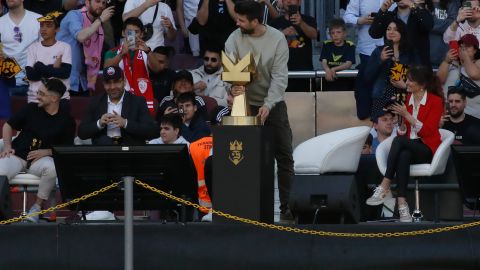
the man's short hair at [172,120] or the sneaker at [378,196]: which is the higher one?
the man's short hair at [172,120]

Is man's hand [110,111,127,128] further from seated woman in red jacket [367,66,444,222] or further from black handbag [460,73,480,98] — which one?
black handbag [460,73,480,98]

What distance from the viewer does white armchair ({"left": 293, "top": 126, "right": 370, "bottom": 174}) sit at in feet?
58.0

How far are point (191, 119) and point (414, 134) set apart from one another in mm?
3079

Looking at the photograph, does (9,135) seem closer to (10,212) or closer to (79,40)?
(10,212)

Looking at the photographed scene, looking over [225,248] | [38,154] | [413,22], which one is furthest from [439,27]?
[225,248]

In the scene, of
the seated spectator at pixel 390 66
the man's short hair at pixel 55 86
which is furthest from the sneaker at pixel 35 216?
the seated spectator at pixel 390 66

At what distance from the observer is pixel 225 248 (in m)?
17.2

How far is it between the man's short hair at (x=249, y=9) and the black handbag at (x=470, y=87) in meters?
4.15

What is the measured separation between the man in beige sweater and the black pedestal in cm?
113

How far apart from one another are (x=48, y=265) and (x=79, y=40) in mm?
6267

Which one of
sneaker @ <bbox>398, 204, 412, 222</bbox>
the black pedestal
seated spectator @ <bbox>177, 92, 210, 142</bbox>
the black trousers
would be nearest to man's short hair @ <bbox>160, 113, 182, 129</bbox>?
seated spectator @ <bbox>177, 92, 210, 142</bbox>

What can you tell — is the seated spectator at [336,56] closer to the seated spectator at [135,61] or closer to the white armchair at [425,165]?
the seated spectator at [135,61]

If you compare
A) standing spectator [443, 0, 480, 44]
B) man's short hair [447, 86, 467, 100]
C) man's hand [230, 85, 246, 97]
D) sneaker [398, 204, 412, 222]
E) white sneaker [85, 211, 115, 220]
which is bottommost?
white sneaker [85, 211, 115, 220]

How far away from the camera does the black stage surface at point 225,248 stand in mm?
17062
